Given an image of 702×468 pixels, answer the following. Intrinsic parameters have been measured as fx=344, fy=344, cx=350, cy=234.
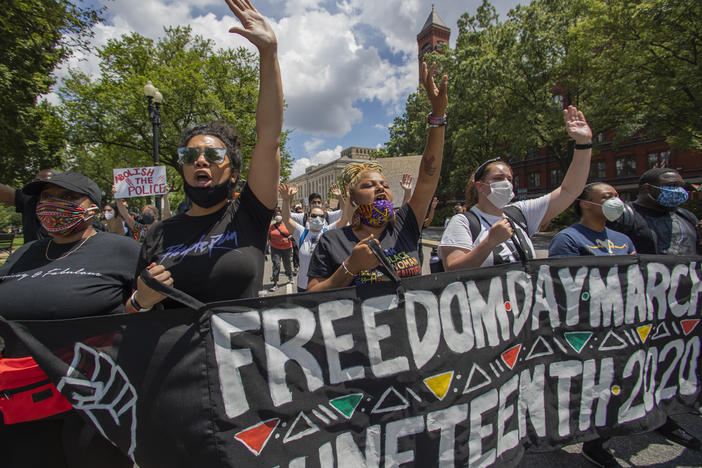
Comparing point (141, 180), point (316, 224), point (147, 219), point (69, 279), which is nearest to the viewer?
point (69, 279)

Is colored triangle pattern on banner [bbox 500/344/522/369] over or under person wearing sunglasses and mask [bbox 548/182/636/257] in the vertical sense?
under

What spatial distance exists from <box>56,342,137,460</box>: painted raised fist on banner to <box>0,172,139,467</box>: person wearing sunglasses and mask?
19 cm

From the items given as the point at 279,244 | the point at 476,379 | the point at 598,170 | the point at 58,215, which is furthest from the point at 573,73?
the point at 58,215

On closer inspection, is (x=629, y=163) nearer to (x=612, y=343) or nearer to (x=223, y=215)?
(x=612, y=343)

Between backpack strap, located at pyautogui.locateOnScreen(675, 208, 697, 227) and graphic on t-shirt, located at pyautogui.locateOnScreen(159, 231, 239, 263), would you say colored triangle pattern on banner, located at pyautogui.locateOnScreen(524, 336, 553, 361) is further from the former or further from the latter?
backpack strap, located at pyautogui.locateOnScreen(675, 208, 697, 227)

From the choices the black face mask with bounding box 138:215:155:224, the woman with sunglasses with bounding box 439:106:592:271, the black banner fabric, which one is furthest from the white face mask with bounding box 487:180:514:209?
the black face mask with bounding box 138:215:155:224

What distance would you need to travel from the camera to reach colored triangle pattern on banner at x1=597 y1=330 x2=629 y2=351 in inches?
86.2

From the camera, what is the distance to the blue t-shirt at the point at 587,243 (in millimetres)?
2662

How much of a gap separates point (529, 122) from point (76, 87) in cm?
2691

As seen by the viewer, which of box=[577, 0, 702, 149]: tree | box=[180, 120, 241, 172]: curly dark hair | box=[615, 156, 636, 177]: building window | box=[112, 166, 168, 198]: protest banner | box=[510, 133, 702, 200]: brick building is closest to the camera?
box=[180, 120, 241, 172]: curly dark hair

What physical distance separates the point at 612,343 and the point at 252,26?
9.03 feet

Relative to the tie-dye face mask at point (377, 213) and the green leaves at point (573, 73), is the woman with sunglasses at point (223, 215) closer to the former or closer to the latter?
the tie-dye face mask at point (377, 213)

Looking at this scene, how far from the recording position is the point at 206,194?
1733 millimetres

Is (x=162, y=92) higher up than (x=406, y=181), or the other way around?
(x=162, y=92)
